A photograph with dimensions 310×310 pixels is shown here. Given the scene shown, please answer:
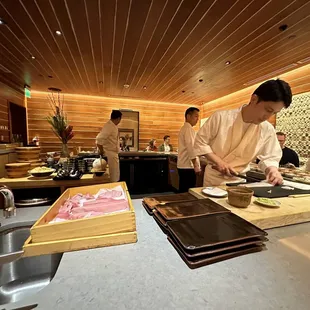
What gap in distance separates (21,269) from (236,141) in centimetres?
155

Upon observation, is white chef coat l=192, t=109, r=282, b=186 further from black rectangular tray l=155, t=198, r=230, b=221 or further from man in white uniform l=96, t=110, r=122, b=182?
man in white uniform l=96, t=110, r=122, b=182

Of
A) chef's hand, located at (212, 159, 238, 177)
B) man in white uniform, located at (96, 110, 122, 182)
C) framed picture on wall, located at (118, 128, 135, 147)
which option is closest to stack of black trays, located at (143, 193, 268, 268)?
chef's hand, located at (212, 159, 238, 177)

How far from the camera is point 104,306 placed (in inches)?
16.7

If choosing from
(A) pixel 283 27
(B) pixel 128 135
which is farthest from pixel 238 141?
(B) pixel 128 135

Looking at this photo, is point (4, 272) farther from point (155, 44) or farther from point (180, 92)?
point (180, 92)

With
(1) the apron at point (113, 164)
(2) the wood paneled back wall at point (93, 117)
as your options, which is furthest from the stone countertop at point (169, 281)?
(2) the wood paneled back wall at point (93, 117)

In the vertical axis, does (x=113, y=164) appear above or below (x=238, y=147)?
below

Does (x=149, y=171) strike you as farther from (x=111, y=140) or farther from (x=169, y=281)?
(x=169, y=281)

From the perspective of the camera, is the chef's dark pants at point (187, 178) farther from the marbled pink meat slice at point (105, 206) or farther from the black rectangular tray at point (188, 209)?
the marbled pink meat slice at point (105, 206)

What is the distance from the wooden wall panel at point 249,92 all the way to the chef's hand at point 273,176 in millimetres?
3003

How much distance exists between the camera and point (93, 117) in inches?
236

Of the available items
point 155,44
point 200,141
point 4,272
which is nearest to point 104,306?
point 4,272

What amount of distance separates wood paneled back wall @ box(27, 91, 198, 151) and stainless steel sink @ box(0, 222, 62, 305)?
5.34 metres

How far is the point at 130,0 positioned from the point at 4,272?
2.21m
